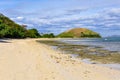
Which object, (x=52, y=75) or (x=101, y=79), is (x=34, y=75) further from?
(x=101, y=79)

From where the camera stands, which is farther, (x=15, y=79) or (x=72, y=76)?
(x=72, y=76)

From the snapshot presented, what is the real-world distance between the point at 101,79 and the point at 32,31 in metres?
185

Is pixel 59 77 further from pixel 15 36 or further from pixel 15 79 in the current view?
pixel 15 36

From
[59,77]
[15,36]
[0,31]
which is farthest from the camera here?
[15,36]

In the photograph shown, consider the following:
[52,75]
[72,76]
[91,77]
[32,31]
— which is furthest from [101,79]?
[32,31]

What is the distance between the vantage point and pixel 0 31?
10000cm

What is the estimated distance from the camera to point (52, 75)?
1375 centimetres

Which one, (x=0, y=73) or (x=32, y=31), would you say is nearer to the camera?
(x=0, y=73)

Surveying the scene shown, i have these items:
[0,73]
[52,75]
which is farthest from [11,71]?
[52,75]

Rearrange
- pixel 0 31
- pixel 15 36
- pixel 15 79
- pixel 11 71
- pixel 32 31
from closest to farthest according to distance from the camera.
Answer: pixel 15 79 < pixel 11 71 < pixel 0 31 < pixel 15 36 < pixel 32 31

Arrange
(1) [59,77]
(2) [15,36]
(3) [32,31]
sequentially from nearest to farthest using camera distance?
(1) [59,77], (2) [15,36], (3) [32,31]

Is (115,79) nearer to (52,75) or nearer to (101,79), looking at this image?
(101,79)

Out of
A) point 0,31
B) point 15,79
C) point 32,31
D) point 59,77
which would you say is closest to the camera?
point 15,79

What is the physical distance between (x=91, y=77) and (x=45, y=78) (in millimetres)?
2193
